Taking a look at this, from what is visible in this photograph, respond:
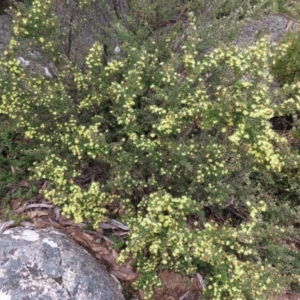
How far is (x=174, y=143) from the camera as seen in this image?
3258mm

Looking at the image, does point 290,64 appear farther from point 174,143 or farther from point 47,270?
point 47,270

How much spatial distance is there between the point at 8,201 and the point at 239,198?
250 centimetres

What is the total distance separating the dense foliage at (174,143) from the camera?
2875 millimetres

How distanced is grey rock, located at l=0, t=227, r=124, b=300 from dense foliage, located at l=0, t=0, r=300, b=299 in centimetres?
36

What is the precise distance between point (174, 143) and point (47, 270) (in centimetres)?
153

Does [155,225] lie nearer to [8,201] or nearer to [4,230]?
[4,230]

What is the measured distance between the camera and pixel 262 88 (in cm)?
278

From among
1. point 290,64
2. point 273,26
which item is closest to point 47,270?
point 290,64

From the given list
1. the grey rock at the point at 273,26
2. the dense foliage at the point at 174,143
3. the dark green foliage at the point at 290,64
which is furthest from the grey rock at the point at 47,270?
the grey rock at the point at 273,26

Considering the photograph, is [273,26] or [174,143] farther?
[273,26]

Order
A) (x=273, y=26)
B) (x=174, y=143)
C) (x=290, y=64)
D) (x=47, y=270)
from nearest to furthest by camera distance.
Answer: (x=47, y=270) → (x=174, y=143) → (x=290, y=64) → (x=273, y=26)

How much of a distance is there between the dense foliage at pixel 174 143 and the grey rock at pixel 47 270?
0.36 meters

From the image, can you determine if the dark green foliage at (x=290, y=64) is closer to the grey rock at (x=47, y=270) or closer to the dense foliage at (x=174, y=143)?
the dense foliage at (x=174, y=143)

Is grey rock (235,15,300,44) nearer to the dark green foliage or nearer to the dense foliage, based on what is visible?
the dark green foliage
